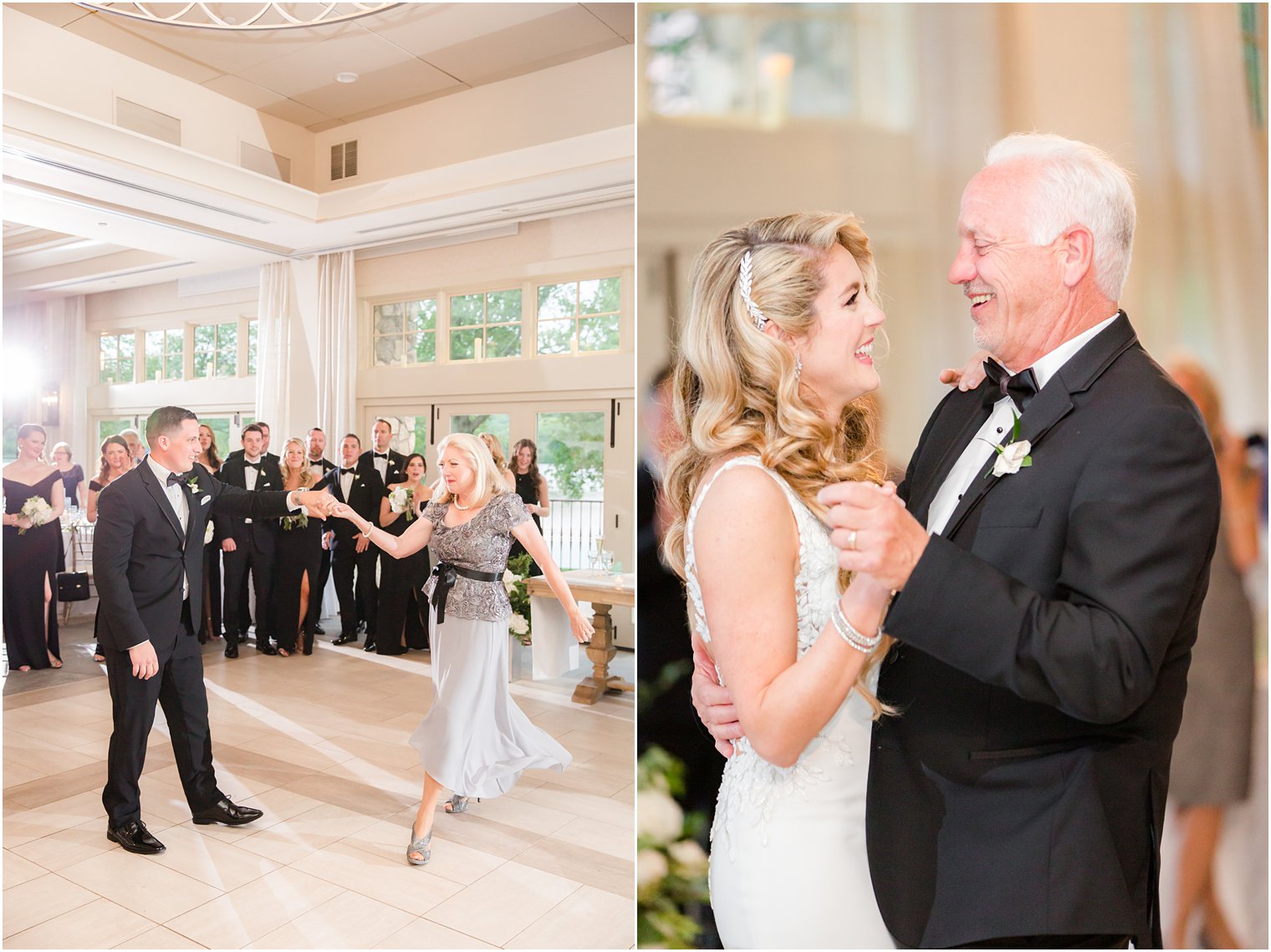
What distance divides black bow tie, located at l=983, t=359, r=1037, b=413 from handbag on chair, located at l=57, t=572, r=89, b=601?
5.44 metres

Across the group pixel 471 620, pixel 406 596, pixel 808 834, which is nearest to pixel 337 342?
pixel 406 596

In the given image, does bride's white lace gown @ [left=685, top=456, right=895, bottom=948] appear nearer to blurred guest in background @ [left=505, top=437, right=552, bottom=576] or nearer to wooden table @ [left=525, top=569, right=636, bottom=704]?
wooden table @ [left=525, top=569, right=636, bottom=704]

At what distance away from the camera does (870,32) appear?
5.91 feet

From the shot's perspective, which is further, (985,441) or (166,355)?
(166,355)

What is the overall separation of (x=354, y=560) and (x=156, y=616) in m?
1.25

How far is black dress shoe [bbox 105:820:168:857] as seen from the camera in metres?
3.12

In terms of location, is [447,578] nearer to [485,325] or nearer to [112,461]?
[485,325]

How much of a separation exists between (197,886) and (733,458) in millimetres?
2785

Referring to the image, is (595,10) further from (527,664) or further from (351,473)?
(527,664)

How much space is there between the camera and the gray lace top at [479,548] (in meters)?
3.21

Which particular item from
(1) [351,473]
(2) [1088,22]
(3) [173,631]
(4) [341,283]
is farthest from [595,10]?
(3) [173,631]

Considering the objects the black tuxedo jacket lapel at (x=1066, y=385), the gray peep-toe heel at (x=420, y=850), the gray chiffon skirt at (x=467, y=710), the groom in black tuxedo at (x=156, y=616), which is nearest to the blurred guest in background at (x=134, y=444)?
the groom in black tuxedo at (x=156, y=616)

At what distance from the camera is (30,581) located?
16.0ft

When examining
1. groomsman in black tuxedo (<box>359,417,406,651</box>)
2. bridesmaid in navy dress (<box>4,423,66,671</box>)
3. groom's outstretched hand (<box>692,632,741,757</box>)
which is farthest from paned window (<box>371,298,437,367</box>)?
groom's outstretched hand (<box>692,632,741,757</box>)
